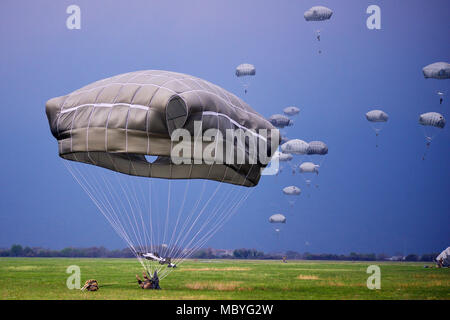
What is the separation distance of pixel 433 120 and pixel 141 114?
42.5m

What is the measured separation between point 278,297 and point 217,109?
8018mm

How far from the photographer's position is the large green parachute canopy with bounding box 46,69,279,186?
16.9 metres

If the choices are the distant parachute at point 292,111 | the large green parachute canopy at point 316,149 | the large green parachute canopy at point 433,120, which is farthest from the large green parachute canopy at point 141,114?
the distant parachute at point 292,111

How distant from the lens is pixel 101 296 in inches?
766

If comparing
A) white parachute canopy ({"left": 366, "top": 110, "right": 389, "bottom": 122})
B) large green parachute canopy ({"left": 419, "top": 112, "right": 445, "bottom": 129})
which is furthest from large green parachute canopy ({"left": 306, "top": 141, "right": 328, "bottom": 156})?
large green parachute canopy ({"left": 419, "top": 112, "right": 445, "bottom": 129})

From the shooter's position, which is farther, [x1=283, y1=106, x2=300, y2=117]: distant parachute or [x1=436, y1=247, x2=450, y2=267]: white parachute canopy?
[x1=283, y1=106, x2=300, y2=117]: distant parachute

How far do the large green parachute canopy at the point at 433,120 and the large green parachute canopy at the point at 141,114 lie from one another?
37.2 metres

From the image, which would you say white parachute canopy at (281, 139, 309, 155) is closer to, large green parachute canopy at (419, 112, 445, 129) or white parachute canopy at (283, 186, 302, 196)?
large green parachute canopy at (419, 112, 445, 129)

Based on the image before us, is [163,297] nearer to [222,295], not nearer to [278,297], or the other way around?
[222,295]

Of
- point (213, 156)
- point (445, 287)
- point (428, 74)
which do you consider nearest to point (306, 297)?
point (213, 156)

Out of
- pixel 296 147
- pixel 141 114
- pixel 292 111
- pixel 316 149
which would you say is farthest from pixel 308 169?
pixel 141 114

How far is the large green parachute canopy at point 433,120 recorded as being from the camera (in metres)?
52.7

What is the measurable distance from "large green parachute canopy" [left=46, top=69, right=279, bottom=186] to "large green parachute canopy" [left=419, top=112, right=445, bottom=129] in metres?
37.2
